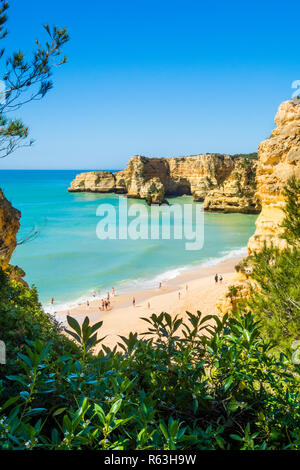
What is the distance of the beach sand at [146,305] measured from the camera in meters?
16.4

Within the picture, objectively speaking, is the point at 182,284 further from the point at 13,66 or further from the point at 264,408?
the point at 264,408

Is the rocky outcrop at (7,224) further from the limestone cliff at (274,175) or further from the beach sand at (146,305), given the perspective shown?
the limestone cliff at (274,175)

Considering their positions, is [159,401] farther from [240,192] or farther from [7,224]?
[240,192]

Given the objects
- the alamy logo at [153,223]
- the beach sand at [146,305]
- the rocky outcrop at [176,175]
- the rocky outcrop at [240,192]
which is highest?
the rocky outcrop at [176,175]

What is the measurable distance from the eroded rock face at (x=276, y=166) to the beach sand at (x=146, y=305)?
6787 millimetres

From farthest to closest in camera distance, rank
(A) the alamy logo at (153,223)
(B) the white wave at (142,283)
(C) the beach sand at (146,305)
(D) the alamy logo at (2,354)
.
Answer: (A) the alamy logo at (153,223) → (B) the white wave at (142,283) → (C) the beach sand at (146,305) → (D) the alamy logo at (2,354)

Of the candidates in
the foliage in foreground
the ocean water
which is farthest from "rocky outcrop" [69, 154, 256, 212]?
the foliage in foreground

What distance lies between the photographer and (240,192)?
57000mm

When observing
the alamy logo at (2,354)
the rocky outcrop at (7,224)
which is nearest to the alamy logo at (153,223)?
the rocky outcrop at (7,224)

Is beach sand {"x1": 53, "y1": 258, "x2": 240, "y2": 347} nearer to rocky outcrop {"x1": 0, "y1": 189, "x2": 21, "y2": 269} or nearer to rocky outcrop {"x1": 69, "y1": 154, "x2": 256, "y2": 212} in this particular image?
rocky outcrop {"x1": 0, "y1": 189, "x2": 21, "y2": 269}

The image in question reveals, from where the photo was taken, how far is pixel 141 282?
24688 millimetres

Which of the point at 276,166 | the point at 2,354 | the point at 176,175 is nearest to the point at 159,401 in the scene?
the point at 2,354

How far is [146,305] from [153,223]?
3398 cm
